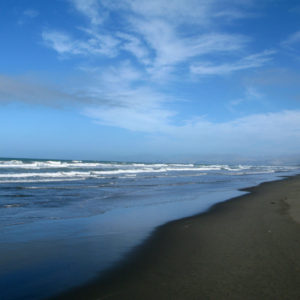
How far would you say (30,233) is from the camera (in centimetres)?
747

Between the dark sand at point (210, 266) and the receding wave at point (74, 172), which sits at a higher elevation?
the receding wave at point (74, 172)

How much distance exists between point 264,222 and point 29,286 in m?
7.23

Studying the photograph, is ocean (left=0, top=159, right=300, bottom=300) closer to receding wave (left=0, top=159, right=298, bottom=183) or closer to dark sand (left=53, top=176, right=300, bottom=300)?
dark sand (left=53, top=176, right=300, bottom=300)

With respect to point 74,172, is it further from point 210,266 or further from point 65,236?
point 210,266

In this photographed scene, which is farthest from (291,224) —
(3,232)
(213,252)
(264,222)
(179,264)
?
(3,232)

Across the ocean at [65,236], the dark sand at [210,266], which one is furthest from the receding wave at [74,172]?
the dark sand at [210,266]

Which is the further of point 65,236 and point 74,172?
point 74,172

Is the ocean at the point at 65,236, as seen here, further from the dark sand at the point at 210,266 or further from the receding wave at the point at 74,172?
the receding wave at the point at 74,172

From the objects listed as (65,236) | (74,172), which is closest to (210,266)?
(65,236)

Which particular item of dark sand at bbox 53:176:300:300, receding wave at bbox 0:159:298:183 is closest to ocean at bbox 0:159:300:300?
dark sand at bbox 53:176:300:300

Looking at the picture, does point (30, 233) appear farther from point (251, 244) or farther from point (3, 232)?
point (251, 244)

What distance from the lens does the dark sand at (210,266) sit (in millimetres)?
4180

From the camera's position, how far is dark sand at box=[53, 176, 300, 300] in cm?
418

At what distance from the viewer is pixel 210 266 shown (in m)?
5.22
